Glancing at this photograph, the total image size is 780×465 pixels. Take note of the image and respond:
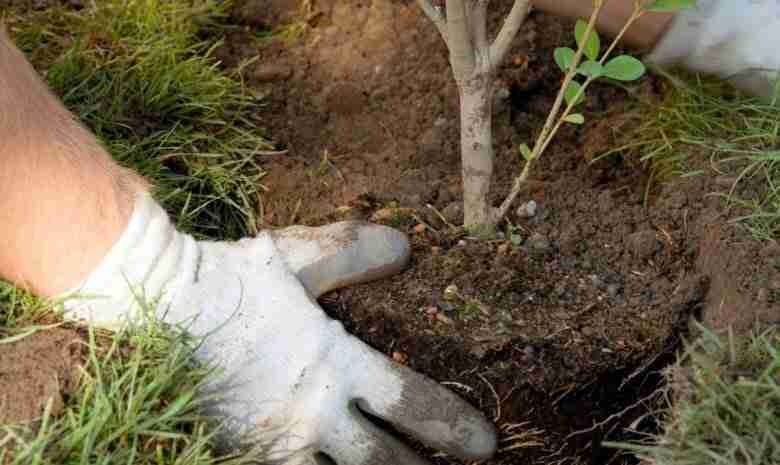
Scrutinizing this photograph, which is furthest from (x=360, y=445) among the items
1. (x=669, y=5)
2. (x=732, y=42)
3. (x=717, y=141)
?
(x=732, y=42)

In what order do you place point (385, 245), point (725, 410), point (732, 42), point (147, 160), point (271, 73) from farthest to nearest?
point (271, 73) < point (732, 42) < point (147, 160) < point (385, 245) < point (725, 410)

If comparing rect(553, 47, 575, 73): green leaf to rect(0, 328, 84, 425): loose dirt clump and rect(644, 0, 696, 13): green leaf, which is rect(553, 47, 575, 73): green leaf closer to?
rect(644, 0, 696, 13): green leaf

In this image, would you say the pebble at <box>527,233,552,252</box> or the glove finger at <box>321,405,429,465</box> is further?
the pebble at <box>527,233,552,252</box>

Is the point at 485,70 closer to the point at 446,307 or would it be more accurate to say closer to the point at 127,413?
the point at 446,307

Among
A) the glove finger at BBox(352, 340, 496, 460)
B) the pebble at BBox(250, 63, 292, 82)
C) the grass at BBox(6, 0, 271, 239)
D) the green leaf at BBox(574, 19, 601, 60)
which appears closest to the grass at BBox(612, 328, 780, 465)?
the glove finger at BBox(352, 340, 496, 460)

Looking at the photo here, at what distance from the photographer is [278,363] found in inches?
63.3

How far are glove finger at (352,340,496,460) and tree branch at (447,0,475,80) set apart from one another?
523 mm

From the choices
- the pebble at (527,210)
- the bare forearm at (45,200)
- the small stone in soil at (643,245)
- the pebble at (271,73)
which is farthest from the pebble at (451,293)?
the pebble at (271,73)

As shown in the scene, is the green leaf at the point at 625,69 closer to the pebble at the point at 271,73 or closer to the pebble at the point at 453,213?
the pebble at the point at 453,213

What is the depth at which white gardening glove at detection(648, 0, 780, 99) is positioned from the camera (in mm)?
2086

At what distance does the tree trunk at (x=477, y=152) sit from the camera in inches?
67.9

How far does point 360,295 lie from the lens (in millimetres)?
1760

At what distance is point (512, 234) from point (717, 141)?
0.47m

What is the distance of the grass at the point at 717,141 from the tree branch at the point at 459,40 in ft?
1.63
